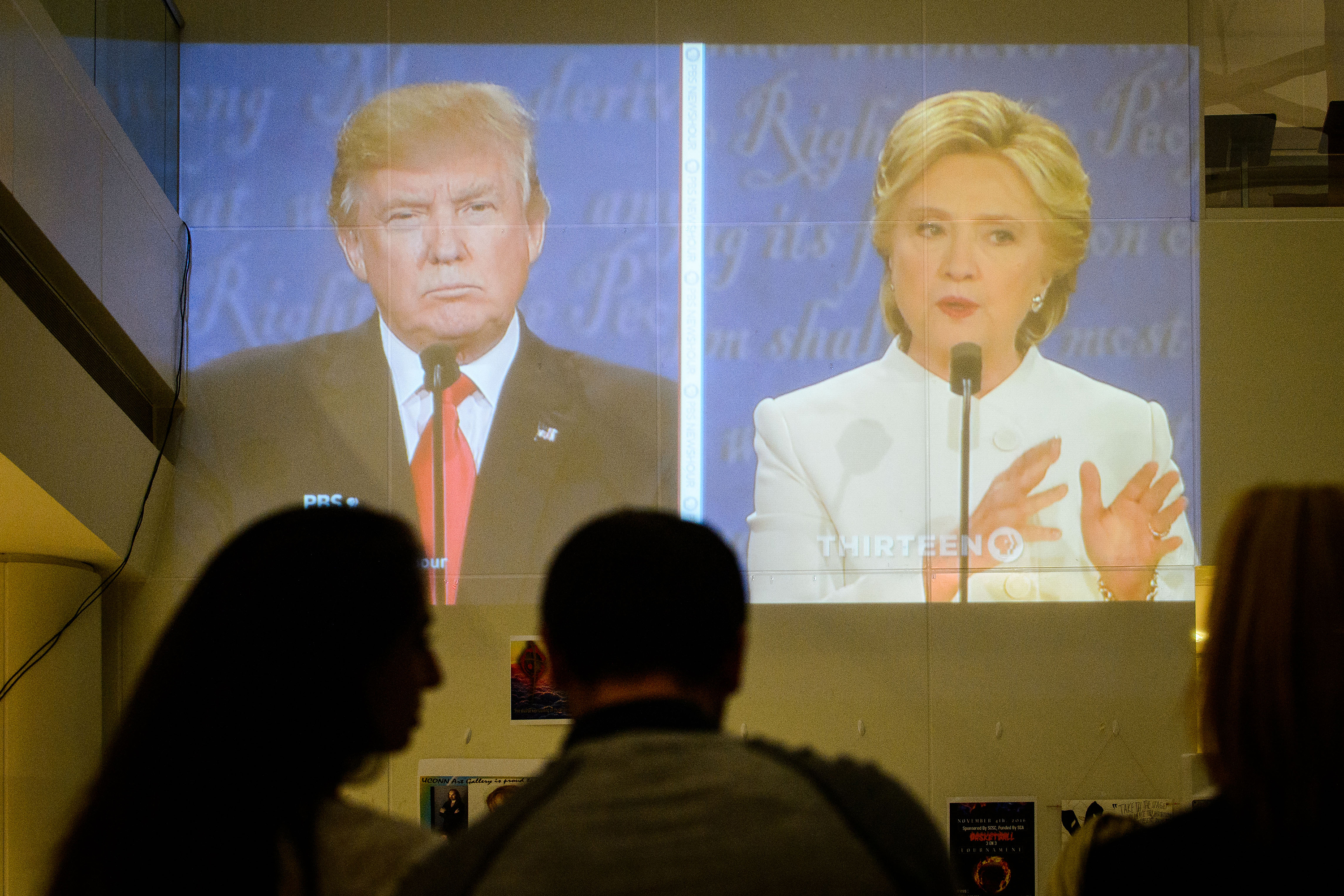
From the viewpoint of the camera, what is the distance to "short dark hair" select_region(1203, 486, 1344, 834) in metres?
1.02

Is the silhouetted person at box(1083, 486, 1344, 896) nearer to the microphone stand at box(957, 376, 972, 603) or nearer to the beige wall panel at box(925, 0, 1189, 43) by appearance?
the microphone stand at box(957, 376, 972, 603)

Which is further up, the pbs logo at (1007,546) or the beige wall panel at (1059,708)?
the pbs logo at (1007,546)

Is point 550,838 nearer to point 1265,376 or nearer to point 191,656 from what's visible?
point 191,656

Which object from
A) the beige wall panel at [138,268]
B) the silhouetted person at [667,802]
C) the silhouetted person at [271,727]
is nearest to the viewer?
the silhouetted person at [667,802]

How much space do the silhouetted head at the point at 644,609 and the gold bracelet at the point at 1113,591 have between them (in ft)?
11.0

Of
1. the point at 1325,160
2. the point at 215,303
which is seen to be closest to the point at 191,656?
the point at 215,303

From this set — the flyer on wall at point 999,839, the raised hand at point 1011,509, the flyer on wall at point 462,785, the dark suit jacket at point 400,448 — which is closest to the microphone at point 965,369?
the raised hand at point 1011,509

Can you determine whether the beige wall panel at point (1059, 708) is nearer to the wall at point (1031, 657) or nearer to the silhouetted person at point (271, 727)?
the wall at point (1031, 657)

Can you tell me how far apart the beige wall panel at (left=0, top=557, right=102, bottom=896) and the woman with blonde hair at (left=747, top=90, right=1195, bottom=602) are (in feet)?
7.58

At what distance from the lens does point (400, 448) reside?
4.15m

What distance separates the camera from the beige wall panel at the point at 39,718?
3.72 meters

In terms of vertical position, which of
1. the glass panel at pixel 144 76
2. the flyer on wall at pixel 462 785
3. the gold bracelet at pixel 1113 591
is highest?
the glass panel at pixel 144 76

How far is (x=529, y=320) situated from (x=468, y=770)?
1.60 metres

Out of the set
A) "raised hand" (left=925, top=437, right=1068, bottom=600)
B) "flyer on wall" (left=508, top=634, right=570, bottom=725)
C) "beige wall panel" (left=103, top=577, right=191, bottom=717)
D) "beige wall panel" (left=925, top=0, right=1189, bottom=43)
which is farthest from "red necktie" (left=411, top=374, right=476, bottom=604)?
"beige wall panel" (left=925, top=0, right=1189, bottom=43)
